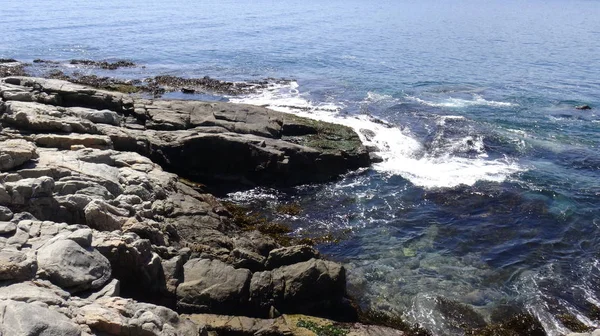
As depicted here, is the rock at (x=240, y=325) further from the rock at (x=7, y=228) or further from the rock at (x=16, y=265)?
the rock at (x=7, y=228)

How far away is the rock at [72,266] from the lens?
12203mm

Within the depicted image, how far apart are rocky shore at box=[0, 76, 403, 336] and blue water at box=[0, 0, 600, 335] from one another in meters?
3.17

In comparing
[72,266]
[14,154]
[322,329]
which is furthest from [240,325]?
[14,154]

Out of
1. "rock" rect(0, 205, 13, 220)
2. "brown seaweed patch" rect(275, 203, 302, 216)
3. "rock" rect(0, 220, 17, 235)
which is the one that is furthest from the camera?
"brown seaweed patch" rect(275, 203, 302, 216)

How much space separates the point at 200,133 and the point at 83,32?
2753 inches

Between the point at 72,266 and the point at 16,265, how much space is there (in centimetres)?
138

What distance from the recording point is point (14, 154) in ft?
59.9

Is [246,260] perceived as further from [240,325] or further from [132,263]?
[132,263]

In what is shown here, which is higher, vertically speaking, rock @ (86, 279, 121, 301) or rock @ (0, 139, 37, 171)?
rock @ (0, 139, 37, 171)

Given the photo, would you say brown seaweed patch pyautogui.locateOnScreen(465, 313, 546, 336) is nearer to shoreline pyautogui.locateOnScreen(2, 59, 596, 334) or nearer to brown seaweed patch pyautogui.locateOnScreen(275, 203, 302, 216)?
shoreline pyautogui.locateOnScreen(2, 59, 596, 334)

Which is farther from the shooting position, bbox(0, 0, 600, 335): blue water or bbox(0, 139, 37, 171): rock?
bbox(0, 0, 600, 335): blue water

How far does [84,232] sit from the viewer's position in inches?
554

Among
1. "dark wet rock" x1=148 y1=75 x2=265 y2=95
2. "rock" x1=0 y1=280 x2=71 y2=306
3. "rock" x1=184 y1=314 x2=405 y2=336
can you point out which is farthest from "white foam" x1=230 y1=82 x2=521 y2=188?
"rock" x1=0 y1=280 x2=71 y2=306

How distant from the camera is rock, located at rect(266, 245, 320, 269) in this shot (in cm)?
1800
